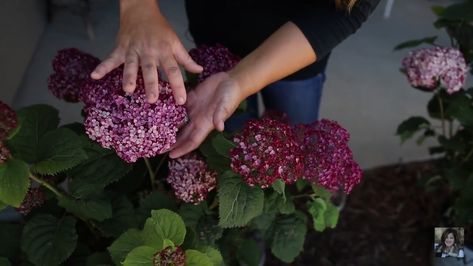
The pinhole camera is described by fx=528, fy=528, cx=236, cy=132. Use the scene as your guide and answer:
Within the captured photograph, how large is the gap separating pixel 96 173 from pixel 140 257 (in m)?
0.27

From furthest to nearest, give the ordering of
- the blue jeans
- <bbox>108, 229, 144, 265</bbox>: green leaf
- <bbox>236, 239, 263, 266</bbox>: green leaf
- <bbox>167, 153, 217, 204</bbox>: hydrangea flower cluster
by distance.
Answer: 1. the blue jeans
2. <bbox>236, 239, 263, 266</bbox>: green leaf
3. <bbox>167, 153, 217, 204</bbox>: hydrangea flower cluster
4. <bbox>108, 229, 144, 265</bbox>: green leaf

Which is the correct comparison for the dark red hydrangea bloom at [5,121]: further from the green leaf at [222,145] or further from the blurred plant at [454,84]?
the blurred plant at [454,84]

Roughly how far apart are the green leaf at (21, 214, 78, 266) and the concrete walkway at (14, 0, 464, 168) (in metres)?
1.27

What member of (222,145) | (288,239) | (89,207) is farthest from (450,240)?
(89,207)

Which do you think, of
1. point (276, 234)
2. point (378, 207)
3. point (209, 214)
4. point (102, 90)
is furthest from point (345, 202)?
point (102, 90)

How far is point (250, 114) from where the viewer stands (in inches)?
64.0

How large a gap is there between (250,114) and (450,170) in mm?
616

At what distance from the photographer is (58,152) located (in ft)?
3.17

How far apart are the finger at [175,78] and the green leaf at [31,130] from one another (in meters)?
0.28

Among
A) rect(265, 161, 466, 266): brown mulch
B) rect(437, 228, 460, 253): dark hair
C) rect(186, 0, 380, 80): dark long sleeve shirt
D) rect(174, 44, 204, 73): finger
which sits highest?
rect(186, 0, 380, 80): dark long sleeve shirt

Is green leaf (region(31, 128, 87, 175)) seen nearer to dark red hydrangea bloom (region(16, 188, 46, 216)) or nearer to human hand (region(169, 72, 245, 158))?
dark red hydrangea bloom (region(16, 188, 46, 216))

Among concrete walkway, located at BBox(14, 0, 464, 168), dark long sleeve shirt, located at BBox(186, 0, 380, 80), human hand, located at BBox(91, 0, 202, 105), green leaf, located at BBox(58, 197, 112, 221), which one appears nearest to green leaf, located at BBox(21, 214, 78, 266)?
green leaf, located at BBox(58, 197, 112, 221)

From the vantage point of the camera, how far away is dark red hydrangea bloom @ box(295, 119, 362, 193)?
1017 millimetres

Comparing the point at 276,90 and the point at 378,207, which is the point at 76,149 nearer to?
the point at 276,90
